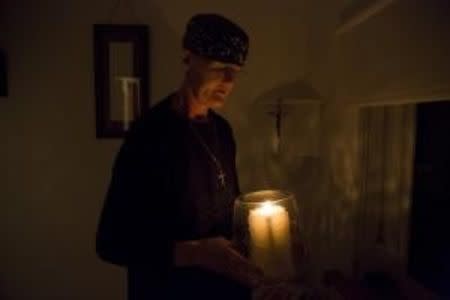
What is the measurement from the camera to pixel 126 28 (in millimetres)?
1691

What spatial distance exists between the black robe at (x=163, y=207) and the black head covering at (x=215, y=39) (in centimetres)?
20

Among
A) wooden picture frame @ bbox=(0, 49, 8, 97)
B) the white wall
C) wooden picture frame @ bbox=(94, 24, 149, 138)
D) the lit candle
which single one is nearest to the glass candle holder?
the lit candle

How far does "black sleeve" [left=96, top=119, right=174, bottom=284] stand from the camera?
39.6 inches

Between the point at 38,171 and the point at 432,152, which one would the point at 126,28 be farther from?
the point at 432,152

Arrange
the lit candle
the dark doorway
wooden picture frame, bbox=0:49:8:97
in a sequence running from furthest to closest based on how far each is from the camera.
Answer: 1. wooden picture frame, bbox=0:49:8:97
2. the dark doorway
3. the lit candle

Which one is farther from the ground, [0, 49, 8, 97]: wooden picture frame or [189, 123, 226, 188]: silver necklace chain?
[0, 49, 8, 97]: wooden picture frame

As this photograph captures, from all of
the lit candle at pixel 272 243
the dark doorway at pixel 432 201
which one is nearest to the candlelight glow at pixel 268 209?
the lit candle at pixel 272 243

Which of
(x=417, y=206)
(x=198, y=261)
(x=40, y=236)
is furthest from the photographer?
(x=40, y=236)

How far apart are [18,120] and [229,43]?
1141 millimetres

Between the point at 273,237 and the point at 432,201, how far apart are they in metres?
0.63

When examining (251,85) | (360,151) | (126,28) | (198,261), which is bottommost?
(198,261)

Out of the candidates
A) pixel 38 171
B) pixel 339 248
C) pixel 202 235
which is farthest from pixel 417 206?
pixel 38 171

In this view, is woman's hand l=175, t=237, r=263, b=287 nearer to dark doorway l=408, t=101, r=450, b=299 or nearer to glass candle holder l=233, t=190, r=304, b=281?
glass candle holder l=233, t=190, r=304, b=281

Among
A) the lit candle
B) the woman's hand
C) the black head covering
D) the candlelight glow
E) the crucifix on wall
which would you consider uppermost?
the black head covering
